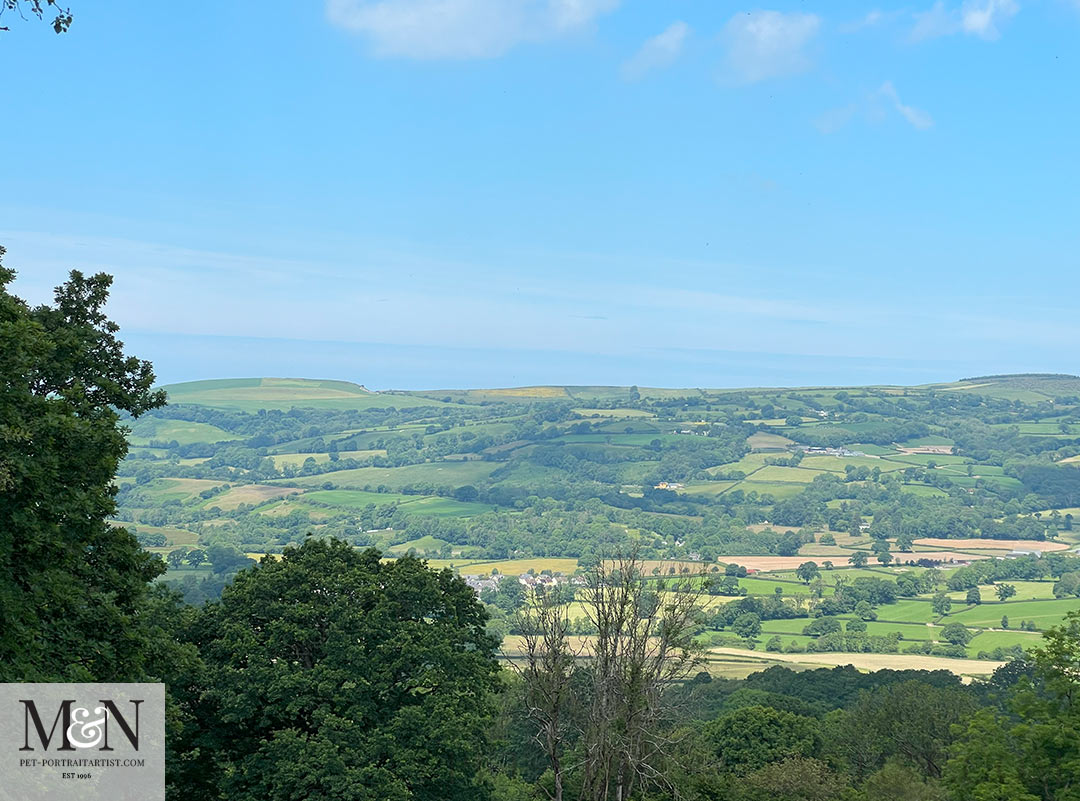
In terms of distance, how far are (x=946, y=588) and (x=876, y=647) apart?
182 feet

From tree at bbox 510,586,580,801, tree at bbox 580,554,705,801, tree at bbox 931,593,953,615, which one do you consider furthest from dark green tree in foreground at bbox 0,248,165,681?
tree at bbox 931,593,953,615

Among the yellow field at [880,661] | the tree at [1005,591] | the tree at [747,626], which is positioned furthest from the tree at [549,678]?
the tree at [1005,591]

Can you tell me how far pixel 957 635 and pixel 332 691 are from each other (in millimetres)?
133524

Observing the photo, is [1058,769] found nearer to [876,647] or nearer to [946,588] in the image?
[876,647]

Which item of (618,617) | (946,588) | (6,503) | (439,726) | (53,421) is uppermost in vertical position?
(53,421)

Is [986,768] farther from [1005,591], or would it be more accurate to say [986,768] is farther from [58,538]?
[1005,591]

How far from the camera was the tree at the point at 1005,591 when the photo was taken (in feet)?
600

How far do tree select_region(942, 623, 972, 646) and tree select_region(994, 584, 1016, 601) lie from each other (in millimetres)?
39194

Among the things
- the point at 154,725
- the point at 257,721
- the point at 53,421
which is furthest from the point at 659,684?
the point at 53,421

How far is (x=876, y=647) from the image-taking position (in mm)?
148500

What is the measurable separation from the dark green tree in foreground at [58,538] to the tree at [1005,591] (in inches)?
7339

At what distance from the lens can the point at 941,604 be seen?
568 ft

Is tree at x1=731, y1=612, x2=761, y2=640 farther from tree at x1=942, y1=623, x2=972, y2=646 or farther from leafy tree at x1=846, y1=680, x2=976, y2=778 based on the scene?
leafy tree at x1=846, y1=680, x2=976, y2=778

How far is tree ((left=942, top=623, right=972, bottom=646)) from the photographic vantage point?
144 metres
